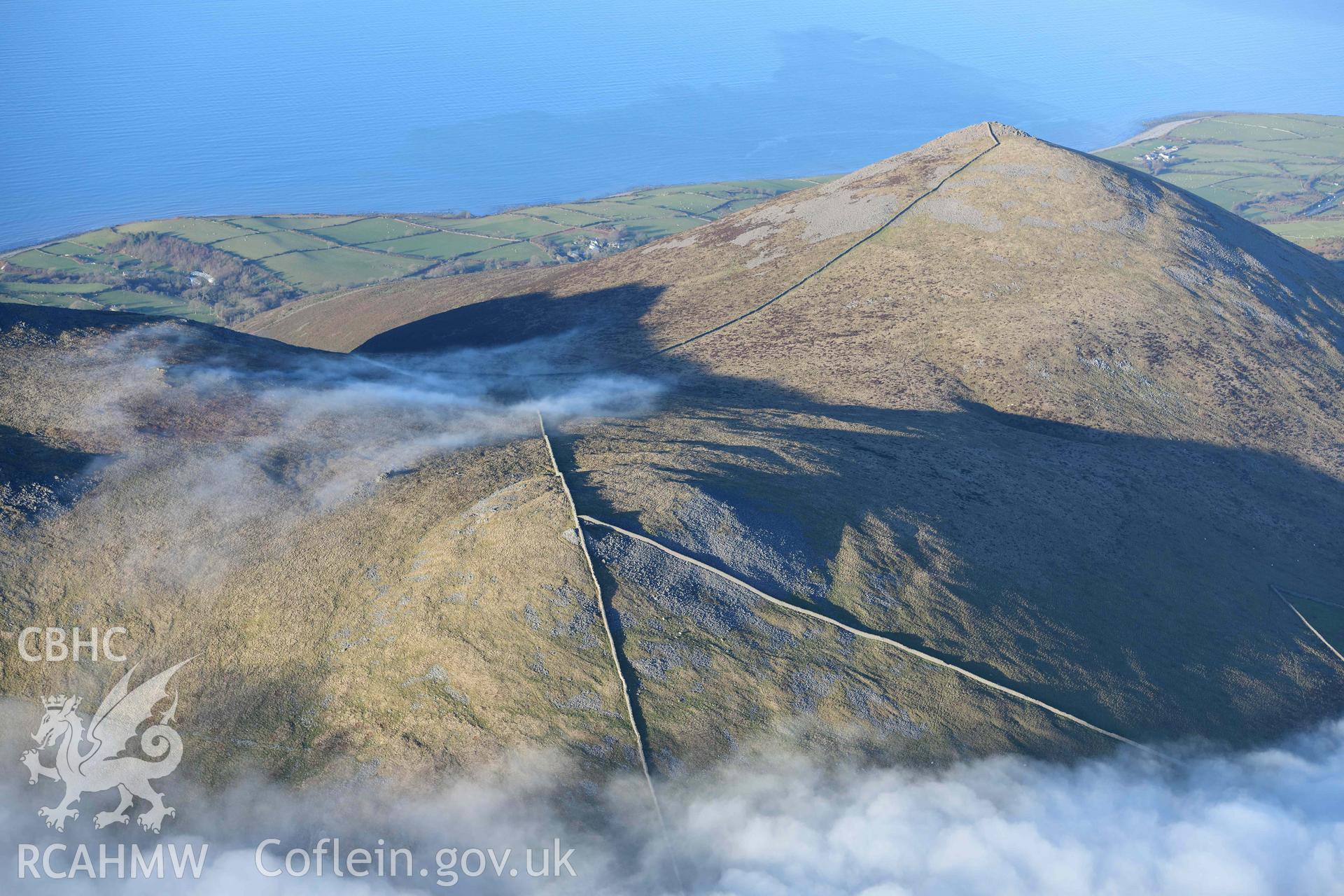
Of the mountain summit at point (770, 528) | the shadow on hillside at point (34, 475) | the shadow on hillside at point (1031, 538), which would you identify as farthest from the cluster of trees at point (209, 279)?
the shadow on hillside at point (1031, 538)

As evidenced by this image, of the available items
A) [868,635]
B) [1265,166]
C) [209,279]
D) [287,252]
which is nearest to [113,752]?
[868,635]

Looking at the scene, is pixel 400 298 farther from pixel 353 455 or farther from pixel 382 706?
pixel 382 706

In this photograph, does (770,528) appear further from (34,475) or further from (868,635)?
(34,475)

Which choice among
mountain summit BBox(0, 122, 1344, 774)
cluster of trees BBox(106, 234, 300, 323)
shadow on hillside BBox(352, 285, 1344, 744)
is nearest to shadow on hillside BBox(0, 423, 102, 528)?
mountain summit BBox(0, 122, 1344, 774)

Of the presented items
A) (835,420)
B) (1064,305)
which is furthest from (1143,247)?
(835,420)

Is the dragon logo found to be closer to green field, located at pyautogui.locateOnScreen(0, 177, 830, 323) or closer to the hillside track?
the hillside track

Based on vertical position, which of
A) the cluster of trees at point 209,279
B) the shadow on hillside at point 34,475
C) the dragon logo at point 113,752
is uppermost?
the cluster of trees at point 209,279

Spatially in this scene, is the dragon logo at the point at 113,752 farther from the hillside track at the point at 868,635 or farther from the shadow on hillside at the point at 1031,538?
the shadow on hillside at the point at 1031,538
